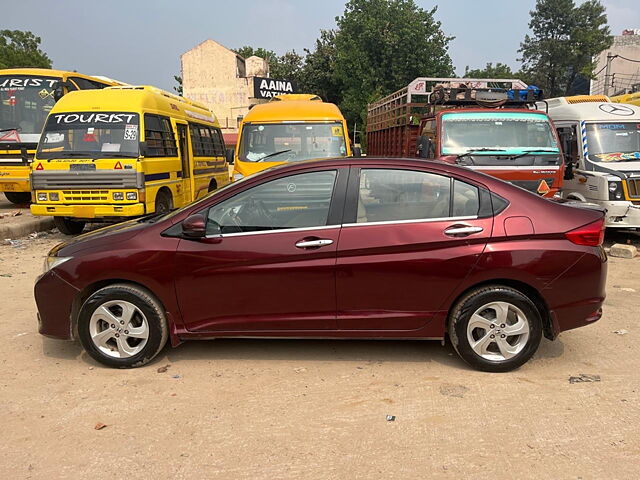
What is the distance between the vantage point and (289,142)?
8.51m

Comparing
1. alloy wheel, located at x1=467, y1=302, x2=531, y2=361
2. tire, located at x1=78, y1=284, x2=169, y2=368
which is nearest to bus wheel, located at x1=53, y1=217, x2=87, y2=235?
tire, located at x1=78, y1=284, x2=169, y2=368

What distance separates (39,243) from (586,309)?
9037mm

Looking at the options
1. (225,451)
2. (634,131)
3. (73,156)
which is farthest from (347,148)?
(225,451)

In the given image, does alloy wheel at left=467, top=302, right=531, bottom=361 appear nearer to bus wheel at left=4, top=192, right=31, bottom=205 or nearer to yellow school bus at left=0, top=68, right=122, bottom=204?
yellow school bus at left=0, top=68, right=122, bottom=204

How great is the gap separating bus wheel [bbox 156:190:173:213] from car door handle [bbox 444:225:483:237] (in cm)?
669

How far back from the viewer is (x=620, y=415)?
10.3 feet

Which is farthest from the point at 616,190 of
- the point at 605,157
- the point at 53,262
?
the point at 53,262

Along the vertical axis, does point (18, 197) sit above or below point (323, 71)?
below

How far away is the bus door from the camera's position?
1055 cm

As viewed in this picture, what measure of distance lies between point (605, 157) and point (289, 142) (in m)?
5.54

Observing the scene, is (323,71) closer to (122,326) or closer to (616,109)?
(616,109)

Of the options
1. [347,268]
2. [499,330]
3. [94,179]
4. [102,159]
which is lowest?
[499,330]

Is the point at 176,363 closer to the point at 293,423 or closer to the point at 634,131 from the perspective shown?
the point at 293,423

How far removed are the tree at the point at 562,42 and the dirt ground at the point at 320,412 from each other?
4758 centimetres
